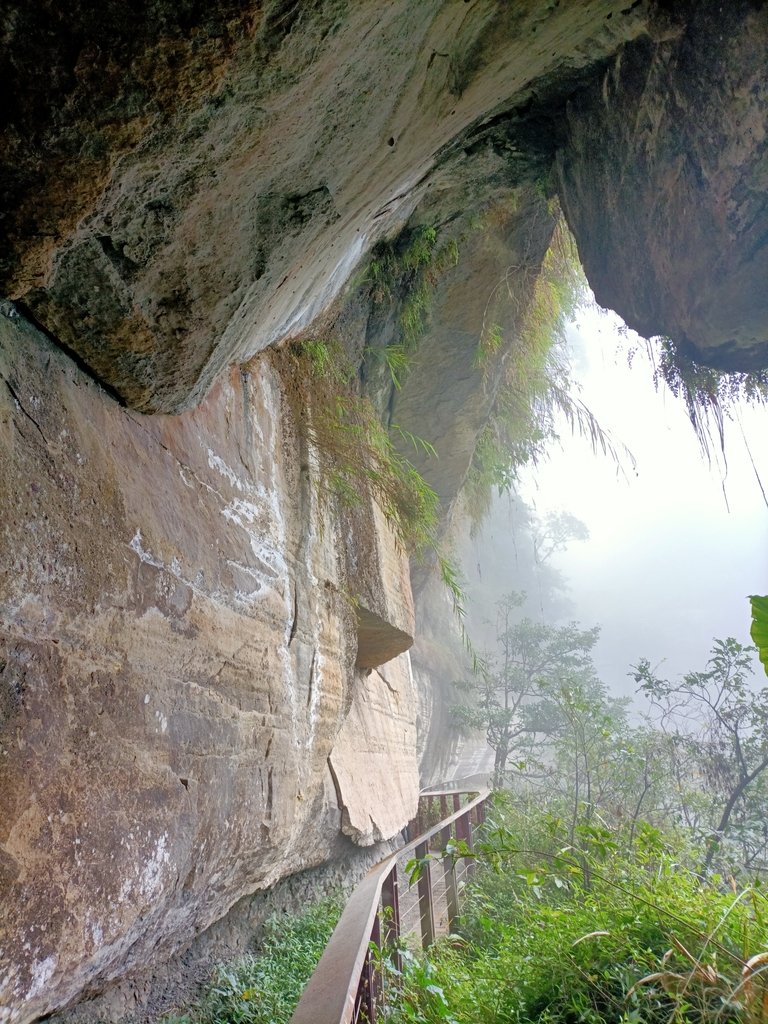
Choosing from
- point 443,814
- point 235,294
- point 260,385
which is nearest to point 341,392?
point 260,385

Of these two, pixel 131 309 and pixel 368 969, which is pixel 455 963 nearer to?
pixel 368 969

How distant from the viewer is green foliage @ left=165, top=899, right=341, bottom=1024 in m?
2.78

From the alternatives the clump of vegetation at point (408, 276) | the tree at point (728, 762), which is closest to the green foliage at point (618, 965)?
the clump of vegetation at point (408, 276)

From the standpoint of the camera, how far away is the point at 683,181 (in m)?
2.84

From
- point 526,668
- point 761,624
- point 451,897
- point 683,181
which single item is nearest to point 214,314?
point 683,181

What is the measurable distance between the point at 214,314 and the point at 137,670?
106 centimetres

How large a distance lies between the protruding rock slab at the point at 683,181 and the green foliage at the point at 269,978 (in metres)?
3.54

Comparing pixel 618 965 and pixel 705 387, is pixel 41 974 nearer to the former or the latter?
pixel 618 965

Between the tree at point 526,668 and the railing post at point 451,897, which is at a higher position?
the tree at point 526,668

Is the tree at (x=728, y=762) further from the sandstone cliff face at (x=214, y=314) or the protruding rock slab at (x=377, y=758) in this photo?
the sandstone cliff face at (x=214, y=314)

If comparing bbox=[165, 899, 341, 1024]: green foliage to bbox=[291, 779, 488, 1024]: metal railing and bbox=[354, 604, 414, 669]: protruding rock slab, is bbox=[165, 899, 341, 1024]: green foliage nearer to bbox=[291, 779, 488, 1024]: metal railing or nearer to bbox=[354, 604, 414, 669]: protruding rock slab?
bbox=[291, 779, 488, 1024]: metal railing

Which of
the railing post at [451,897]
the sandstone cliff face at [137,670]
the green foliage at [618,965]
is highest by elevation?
the sandstone cliff face at [137,670]

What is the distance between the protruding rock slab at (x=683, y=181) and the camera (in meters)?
2.51

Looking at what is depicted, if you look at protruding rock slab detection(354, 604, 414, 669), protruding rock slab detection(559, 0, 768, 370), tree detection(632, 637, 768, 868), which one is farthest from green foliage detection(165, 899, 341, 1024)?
tree detection(632, 637, 768, 868)
